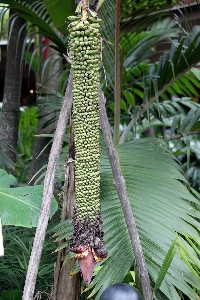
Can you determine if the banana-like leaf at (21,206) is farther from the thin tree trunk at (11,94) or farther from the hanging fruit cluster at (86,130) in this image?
the thin tree trunk at (11,94)

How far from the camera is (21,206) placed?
1.21 meters

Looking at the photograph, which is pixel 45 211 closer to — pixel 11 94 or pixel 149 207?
pixel 149 207

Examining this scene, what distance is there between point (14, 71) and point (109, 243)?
1419 millimetres

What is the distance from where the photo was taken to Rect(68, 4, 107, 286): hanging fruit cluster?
90 centimetres

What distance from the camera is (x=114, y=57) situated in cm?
188

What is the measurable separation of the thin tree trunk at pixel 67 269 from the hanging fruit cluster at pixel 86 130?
36 centimetres

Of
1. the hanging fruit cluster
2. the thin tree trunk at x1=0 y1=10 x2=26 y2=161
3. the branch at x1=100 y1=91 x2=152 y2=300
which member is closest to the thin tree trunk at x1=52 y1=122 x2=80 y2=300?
the branch at x1=100 y1=91 x2=152 y2=300

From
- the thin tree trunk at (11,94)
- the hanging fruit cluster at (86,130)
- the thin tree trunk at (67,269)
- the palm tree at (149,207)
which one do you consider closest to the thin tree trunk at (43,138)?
the thin tree trunk at (11,94)

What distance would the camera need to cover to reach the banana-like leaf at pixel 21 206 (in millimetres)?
1182

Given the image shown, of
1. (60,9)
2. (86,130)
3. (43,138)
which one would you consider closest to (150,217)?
(86,130)

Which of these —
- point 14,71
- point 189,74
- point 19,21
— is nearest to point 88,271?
point 14,71

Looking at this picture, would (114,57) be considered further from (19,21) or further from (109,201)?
(19,21)

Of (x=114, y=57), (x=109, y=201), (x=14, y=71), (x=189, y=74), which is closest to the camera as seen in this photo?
(x=109, y=201)

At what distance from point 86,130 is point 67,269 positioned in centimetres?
55
